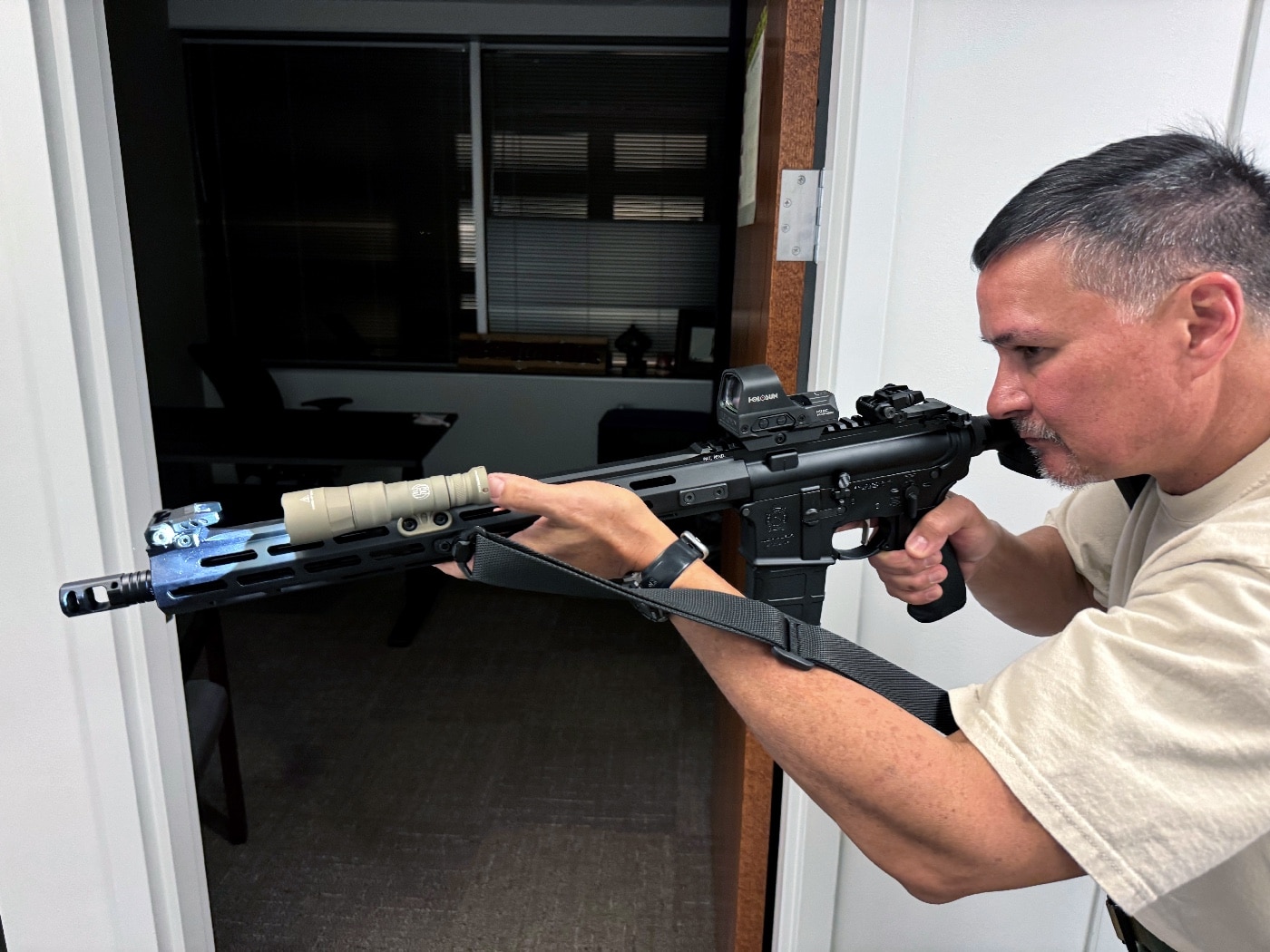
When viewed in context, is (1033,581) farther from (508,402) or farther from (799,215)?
(508,402)

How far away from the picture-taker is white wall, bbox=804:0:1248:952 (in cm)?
105

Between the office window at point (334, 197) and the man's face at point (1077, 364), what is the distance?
15.1 feet

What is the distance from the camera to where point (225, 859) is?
78.6 inches

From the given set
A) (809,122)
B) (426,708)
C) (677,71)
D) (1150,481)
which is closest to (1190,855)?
(1150,481)

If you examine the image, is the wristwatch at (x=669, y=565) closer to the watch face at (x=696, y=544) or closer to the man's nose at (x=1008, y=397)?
the watch face at (x=696, y=544)

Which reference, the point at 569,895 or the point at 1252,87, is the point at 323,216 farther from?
the point at 1252,87

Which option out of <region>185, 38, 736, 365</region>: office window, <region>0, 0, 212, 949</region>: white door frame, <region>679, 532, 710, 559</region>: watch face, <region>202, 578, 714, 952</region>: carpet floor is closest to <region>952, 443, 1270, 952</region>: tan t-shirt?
<region>679, 532, 710, 559</region>: watch face

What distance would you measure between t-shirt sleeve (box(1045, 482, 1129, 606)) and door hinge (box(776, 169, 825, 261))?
491 mm

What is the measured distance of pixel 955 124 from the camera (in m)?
1.09

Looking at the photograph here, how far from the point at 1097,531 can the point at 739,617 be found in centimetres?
61

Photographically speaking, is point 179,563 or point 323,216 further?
point 323,216

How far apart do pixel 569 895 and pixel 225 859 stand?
87 cm

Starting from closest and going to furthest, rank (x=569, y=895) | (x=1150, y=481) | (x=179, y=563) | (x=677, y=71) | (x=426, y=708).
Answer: (x=179, y=563), (x=1150, y=481), (x=569, y=895), (x=426, y=708), (x=677, y=71)

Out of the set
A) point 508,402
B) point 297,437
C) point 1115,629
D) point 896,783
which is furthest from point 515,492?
point 508,402
